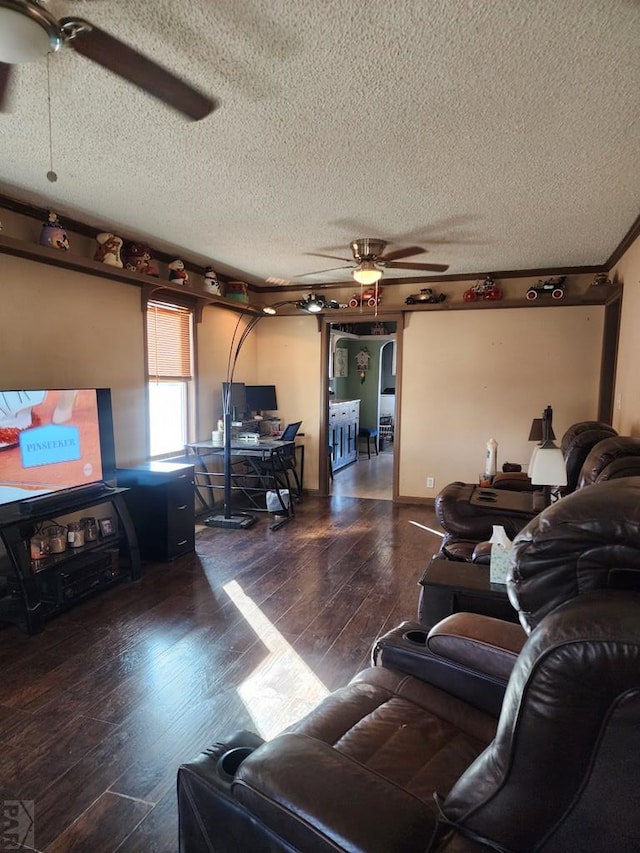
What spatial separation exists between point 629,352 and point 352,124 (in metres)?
Result: 2.70

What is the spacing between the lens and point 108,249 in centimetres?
363

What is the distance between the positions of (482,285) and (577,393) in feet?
4.82

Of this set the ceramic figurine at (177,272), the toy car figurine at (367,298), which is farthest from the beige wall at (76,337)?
the toy car figurine at (367,298)

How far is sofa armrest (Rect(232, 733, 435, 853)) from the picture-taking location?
2.67 feet

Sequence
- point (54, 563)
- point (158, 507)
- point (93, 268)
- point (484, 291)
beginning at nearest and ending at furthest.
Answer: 1. point (54, 563)
2. point (93, 268)
3. point (158, 507)
4. point (484, 291)

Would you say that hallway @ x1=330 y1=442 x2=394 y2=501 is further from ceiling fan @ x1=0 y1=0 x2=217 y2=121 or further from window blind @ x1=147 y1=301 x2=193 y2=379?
ceiling fan @ x1=0 y1=0 x2=217 y2=121

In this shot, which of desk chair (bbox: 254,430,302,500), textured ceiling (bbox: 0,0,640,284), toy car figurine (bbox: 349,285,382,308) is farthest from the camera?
toy car figurine (bbox: 349,285,382,308)

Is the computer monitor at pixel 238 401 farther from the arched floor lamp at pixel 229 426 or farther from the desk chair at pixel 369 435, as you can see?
the desk chair at pixel 369 435

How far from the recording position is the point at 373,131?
2.17m

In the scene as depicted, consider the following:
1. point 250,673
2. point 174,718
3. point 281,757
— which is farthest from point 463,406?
point 281,757

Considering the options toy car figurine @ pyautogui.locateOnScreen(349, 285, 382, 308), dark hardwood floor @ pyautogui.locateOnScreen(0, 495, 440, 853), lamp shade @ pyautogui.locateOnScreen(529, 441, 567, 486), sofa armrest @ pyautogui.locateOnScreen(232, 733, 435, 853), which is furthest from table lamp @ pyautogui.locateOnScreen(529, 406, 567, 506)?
toy car figurine @ pyautogui.locateOnScreen(349, 285, 382, 308)

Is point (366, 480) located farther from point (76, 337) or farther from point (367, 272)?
point (76, 337)

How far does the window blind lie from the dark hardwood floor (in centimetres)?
178

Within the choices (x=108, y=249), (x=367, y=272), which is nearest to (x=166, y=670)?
(x=108, y=249)
